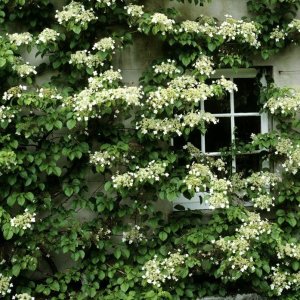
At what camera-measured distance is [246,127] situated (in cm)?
546

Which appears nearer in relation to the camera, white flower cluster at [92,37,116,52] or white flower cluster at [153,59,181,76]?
white flower cluster at [92,37,116,52]

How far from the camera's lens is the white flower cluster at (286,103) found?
488 cm

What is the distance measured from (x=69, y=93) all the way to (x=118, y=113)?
0.48 metres

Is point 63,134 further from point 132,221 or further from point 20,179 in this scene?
point 132,221

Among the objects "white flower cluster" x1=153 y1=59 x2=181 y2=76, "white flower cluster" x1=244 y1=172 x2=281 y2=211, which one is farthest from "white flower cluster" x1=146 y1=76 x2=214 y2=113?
"white flower cluster" x1=244 y1=172 x2=281 y2=211

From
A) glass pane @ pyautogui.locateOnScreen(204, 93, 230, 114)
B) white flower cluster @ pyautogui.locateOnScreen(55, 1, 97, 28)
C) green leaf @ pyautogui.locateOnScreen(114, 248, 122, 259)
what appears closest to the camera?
white flower cluster @ pyautogui.locateOnScreen(55, 1, 97, 28)

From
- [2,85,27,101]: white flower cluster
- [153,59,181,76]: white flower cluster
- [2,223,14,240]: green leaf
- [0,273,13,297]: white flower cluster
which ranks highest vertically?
[153,59,181,76]: white flower cluster

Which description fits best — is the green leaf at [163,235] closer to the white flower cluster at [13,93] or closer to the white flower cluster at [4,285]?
the white flower cluster at [4,285]

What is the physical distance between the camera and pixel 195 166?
460 cm

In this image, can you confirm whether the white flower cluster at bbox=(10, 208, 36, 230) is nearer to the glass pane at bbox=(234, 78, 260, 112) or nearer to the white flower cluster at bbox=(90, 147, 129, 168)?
the white flower cluster at bbox=(90, 147, 129, 168)

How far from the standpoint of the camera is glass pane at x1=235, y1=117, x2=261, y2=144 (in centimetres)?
546

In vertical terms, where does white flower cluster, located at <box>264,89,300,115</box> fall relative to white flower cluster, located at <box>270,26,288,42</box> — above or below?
below

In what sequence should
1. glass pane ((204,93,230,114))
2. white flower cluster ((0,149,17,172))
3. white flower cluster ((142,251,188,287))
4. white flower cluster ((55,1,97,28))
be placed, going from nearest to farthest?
white flower cluster ((0,149,17,172)), white flower cluster ((142,251,188,287)), white flower cluster ((55,1,97,28)), glass pane ((204,93,230,114))

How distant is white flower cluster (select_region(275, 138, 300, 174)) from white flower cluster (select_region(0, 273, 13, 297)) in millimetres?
2638
